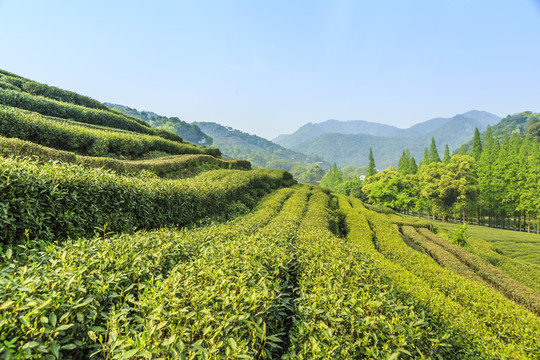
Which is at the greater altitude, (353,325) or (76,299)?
(353,325)

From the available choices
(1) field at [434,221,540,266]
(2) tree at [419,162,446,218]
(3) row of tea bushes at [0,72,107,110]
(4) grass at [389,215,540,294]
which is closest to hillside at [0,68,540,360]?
(4) grass at [389,215,540,294]

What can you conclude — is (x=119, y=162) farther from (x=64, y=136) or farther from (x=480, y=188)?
(x=480, y=188)

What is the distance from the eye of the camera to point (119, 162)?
9.38m

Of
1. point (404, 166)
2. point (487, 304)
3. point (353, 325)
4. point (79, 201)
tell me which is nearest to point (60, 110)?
point (79, 201)

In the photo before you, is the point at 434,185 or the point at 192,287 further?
the point at 434,185

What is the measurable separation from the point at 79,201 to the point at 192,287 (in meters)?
4.30

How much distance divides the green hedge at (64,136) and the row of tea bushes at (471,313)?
1355 centimetres

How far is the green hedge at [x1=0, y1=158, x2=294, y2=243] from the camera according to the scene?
3.98 m

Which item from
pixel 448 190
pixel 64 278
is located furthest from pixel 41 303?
pixel 448 190

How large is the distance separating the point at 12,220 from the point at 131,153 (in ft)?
36.4

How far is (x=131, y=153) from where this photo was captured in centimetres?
1380

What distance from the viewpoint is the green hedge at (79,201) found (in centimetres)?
398

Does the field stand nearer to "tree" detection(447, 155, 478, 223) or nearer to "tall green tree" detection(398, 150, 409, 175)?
"tree" detection(447, 155, 478, 223)

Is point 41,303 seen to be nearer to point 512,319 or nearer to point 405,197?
point 512,319
